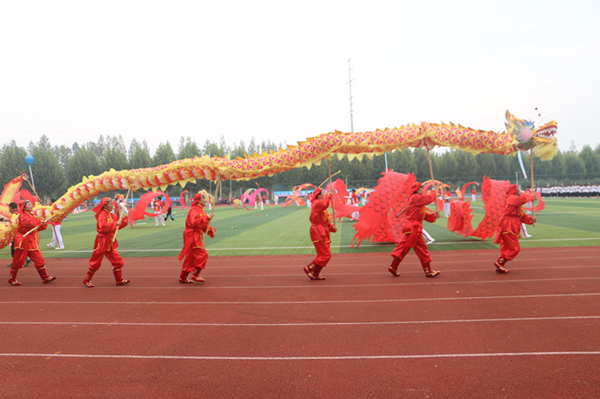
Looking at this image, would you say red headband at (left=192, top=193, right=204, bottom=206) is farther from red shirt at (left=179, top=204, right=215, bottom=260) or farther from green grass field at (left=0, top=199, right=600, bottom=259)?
green grass field at (left=0, top=199, right=600, bottom=259)

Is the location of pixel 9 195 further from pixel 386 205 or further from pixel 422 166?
pixel 422 166

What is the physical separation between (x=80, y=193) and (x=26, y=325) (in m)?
4.21

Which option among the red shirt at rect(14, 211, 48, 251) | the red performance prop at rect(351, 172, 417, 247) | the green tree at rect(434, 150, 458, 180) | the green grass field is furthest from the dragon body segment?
the green tree at rect(434, 150, 458, 180)

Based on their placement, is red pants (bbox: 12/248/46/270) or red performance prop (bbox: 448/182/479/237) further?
red performance prop (bbox: 448/182/479/237)

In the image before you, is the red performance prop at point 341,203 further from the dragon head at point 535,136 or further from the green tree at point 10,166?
the green tree at point 10,166

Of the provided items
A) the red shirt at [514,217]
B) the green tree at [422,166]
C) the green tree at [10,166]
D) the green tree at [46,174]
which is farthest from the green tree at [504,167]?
the green tree at [10,166]

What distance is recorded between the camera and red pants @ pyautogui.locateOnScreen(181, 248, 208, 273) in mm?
7238

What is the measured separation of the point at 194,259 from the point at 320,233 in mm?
2535

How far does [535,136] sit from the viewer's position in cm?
827

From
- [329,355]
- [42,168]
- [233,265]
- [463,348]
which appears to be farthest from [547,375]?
[42,168]

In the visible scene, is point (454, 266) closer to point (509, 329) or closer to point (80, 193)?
point (509, 329)

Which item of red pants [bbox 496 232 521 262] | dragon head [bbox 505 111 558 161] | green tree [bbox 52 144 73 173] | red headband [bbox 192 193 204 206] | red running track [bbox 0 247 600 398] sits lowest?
red running track [bbox 0 247 600 398]

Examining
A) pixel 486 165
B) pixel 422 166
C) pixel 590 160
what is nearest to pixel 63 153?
pixel 422 166

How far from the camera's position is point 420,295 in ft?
19.5
